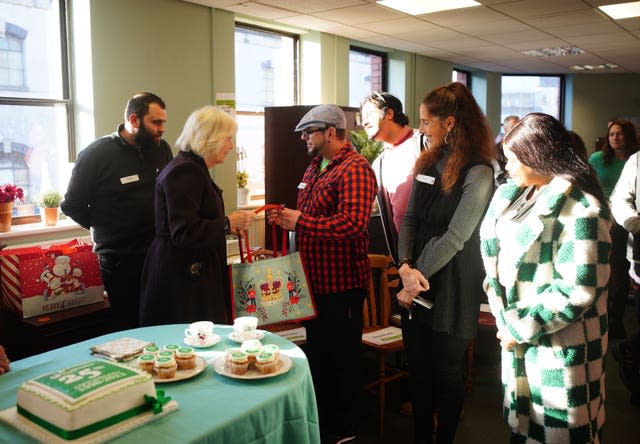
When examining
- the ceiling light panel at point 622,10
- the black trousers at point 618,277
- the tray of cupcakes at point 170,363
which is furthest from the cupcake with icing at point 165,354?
the ceiling light panel at point 622,10

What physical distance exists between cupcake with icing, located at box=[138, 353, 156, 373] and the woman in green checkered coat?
104cm

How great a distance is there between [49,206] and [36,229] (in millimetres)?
186

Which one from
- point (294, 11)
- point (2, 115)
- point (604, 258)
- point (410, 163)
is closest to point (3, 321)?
point (2, 115)

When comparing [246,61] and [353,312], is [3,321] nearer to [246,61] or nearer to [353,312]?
[353,312]

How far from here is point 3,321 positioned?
3088mm

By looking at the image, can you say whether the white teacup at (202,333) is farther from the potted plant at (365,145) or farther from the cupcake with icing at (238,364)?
the potted plant at (365,145)

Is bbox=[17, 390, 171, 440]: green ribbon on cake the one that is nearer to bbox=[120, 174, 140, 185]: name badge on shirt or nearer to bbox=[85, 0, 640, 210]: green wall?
bbox=[120, 174, 140, 185]: name badge on shirt

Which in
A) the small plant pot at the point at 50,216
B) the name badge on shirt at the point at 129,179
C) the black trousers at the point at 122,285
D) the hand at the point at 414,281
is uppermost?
the name badge on shirt at the point at 129,179

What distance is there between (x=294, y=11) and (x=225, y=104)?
1061 mm

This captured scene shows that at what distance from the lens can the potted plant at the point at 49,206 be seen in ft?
13.3

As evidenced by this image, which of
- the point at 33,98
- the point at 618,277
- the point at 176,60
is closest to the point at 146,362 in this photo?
the point at 33,98

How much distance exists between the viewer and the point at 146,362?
1606mm

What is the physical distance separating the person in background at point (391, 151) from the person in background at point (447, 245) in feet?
1.12

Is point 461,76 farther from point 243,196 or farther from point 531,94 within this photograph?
point 243,196
